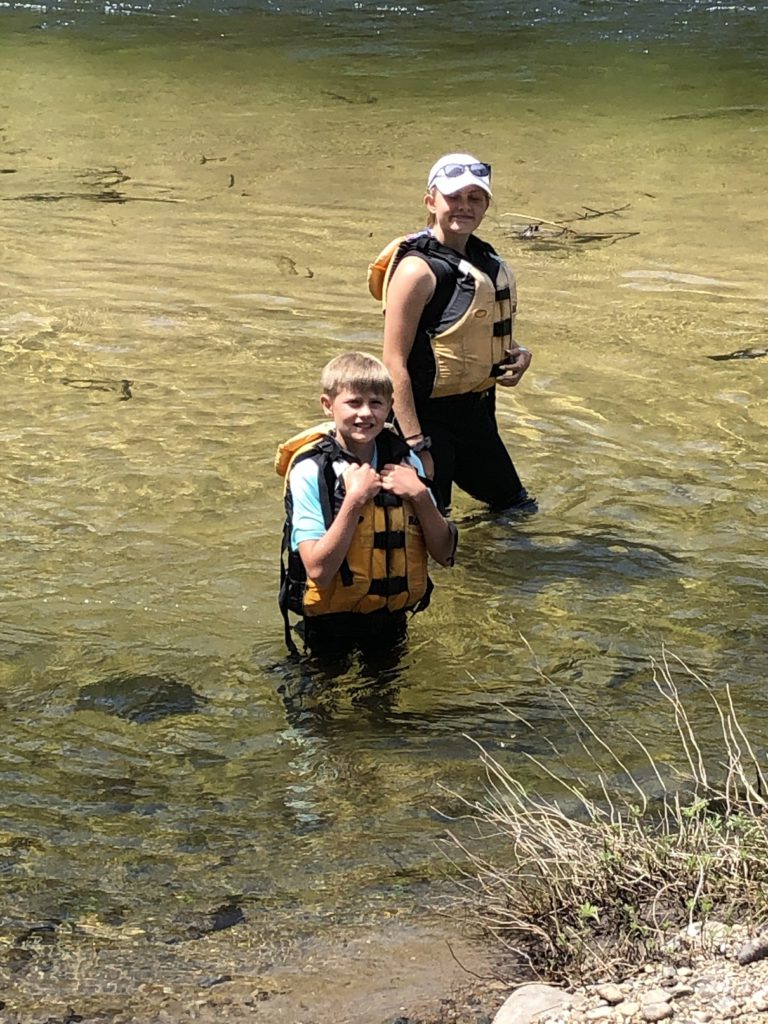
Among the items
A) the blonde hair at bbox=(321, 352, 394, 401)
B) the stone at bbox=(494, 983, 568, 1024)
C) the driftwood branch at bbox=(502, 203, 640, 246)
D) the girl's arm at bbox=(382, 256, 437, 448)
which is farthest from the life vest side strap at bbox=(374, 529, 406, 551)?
the driftwood branch at bbox=(502, 203, 640, 246)

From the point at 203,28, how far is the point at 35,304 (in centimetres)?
1181

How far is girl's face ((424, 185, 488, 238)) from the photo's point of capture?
5400mm

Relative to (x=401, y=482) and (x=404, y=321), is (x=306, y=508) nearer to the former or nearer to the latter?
(x=401, y=482)

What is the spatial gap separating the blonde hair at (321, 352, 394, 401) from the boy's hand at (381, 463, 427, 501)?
0.77 ft

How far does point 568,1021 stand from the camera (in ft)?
9.65

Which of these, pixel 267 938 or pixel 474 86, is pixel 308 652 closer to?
pixel 267 938

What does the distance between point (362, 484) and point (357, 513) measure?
9cm

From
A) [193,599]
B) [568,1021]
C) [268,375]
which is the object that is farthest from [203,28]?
[568,1021]

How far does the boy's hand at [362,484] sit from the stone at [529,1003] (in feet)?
5.73

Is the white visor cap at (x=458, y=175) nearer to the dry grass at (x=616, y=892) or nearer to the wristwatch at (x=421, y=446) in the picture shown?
the wristwatch at (x=421, y=446)

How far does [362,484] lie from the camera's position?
14.7ft

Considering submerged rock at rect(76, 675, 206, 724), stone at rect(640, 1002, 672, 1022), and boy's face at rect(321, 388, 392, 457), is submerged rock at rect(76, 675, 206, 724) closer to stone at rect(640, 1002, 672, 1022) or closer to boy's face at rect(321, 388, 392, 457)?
boy's face at rect(321, 388, 392, 457)

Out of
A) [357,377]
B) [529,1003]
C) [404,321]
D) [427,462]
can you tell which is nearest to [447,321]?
[404,321]

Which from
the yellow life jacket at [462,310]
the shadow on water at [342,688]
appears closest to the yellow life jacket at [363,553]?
the shadow on water at [342,688]
